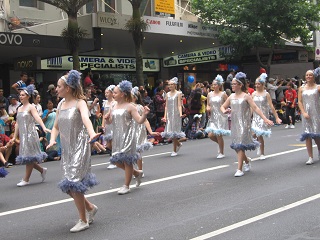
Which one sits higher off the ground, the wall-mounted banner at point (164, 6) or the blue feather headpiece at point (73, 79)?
the wall-mounted banner at point (164, 6)

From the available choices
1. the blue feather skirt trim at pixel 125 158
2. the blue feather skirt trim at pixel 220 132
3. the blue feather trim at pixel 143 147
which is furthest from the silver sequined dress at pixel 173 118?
the blue feather skirt trim at pixel 125 158

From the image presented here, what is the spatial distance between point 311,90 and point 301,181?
2829 mm

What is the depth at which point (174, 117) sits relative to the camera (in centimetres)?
1454

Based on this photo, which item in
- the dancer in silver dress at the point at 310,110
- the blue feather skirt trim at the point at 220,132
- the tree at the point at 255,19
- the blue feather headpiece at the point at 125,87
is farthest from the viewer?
the tree at the point at 255,19

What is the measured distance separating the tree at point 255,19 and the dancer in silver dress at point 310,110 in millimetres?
16015

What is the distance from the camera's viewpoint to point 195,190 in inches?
364

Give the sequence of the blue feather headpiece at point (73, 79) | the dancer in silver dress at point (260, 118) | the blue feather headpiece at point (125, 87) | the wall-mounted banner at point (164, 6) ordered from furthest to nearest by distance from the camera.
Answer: the wall-mounted banner at point (164, 6) → the dancer in silver dress at point (260, 118) → the blue feather headpiece at point (125, 87) → the blue feather headpiece at point (73, 79)

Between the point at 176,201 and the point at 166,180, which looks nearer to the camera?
the point at 176,201

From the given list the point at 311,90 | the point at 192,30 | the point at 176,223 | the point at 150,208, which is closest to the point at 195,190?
the point at 150,208

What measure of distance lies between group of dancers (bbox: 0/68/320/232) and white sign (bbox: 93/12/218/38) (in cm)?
779

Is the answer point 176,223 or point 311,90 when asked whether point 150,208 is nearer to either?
point 176,223

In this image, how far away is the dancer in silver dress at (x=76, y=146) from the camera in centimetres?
676

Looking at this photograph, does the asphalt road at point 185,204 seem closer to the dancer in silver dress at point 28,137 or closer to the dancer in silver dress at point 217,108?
the dancer in silver dress at point 28,137

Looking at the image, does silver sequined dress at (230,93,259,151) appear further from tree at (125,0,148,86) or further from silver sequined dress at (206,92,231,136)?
tree at (125,0,148,86)
